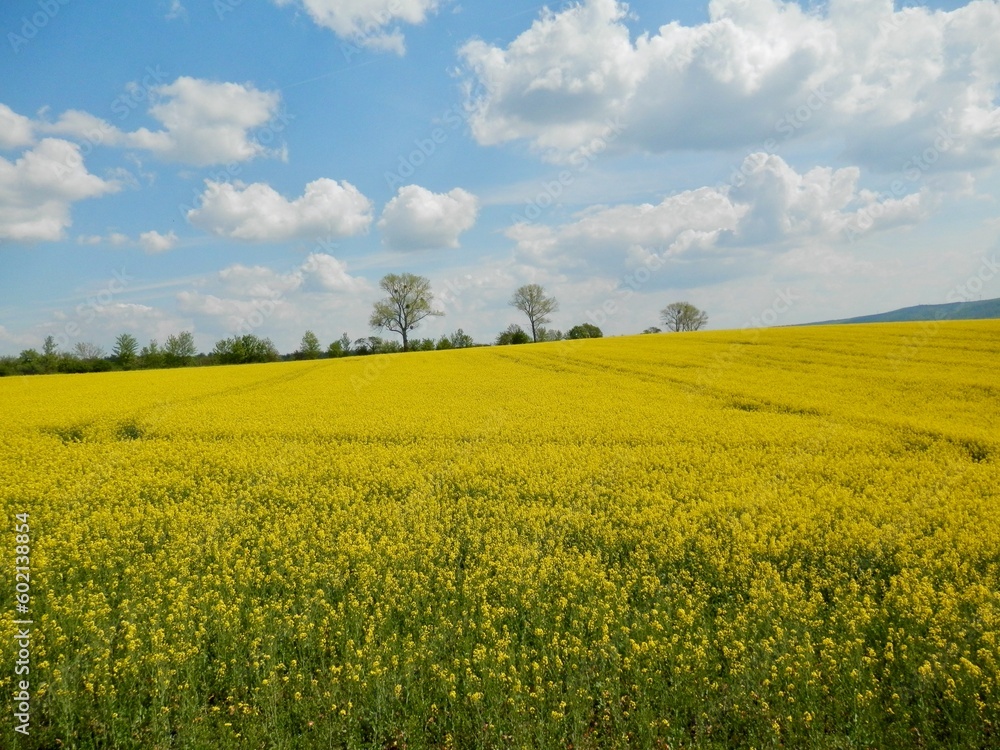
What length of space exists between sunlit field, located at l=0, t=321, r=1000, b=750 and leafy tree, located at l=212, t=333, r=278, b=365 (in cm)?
4852

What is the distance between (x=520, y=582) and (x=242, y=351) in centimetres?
6183

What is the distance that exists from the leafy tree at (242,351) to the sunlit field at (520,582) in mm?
48520

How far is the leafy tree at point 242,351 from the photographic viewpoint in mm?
61438

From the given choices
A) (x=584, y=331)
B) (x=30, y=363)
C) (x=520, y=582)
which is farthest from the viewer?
(x=584, y=331)

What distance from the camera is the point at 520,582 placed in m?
7.03

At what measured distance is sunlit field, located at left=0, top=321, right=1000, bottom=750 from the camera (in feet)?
16.5

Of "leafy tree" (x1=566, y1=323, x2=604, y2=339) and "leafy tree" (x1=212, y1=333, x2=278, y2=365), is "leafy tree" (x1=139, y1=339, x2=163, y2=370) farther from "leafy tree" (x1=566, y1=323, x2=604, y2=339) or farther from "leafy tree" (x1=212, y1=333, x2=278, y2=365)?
"leafy tree" (x1=566, y1=323, x2=604, y2=339)

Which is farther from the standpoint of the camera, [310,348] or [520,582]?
[310,348]

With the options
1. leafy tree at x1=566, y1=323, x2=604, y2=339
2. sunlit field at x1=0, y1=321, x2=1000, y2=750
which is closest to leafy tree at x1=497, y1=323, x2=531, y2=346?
leafy tree at x1=566, y1=323, x2=604, y2=339

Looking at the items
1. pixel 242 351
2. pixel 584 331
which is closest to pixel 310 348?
pixel 242 351

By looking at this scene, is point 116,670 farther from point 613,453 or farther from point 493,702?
point 613,453

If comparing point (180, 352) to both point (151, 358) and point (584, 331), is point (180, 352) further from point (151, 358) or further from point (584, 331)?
point (584, 331)

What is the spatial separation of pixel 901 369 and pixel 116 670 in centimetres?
2478

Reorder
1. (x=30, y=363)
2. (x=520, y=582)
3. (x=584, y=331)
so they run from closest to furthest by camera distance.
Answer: (x=520, y=582) → (x=30, y=363) → (x=584, y=331)
